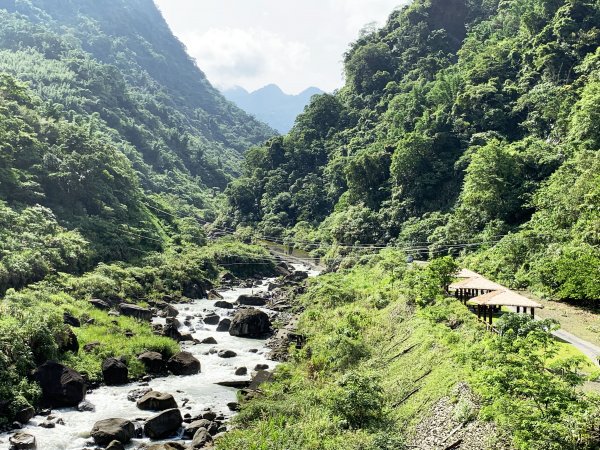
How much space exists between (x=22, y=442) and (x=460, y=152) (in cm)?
6879

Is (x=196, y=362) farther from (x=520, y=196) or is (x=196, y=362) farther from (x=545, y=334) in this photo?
(x=520, y=196)

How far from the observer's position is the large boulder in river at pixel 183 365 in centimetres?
3525

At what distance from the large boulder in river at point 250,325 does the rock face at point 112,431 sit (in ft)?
71.1

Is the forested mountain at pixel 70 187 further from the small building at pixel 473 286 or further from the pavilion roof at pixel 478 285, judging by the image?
the pavilion roof at pixel 478 285

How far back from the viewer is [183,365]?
116ft

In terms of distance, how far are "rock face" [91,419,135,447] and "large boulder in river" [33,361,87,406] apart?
437 cm

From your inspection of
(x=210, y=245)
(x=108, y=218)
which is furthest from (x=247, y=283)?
(x=108, y=218)

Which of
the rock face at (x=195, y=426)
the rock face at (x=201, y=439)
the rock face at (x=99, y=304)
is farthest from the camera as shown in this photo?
the rock face at (x=99, y=304)

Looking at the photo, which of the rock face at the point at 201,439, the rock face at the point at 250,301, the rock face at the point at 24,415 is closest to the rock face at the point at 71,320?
the rock face at the point at 24,415

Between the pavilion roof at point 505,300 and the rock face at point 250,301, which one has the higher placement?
the pavilion roof at point 505,300

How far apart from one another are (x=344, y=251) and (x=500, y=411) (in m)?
65.4

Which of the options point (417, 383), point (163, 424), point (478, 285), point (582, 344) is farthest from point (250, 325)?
point (582, 344)

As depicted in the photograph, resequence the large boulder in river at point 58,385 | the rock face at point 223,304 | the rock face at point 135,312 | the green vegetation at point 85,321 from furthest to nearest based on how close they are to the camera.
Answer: the rock face at point 223,304 < the rock face at point 135,312 < the green vegetation at point 85,321 < the large boulder in river at point 58,385

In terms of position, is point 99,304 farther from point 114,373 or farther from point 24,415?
point 24,415
